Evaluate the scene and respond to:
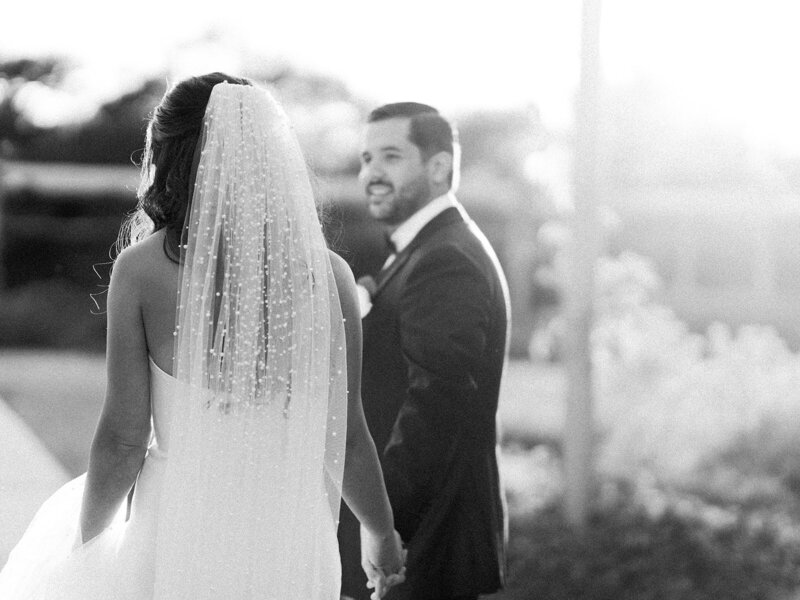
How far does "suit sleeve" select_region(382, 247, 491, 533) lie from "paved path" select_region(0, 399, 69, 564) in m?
1.42

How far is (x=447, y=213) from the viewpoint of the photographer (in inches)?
96.8

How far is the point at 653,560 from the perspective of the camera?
3006 mm

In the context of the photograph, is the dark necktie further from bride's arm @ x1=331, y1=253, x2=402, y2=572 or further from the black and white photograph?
bride's arm @ x1=331, y1=253, x2=402, y2=572

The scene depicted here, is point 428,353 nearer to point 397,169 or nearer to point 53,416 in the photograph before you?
point 397,169

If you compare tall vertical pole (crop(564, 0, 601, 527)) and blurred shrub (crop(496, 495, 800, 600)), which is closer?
tall vertical pole (crop(564, 0, 601, 527))

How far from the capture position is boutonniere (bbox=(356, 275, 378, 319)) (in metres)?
2.45

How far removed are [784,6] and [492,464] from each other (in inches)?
62.6

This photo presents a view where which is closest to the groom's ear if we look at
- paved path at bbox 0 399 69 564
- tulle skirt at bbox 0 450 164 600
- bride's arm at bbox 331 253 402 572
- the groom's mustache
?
the groom's mustache

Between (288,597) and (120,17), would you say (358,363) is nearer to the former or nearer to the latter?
(288,597)

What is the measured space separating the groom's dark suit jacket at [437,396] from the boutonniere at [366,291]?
2 centimetres

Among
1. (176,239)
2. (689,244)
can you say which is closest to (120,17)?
(176,239)

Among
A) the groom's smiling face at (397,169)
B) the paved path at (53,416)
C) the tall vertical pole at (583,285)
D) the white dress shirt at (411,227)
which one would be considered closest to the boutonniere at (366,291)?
the white dress shirt at (411,227)

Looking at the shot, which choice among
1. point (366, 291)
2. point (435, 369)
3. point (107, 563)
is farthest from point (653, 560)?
point (107, 563)

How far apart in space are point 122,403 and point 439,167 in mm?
1200
